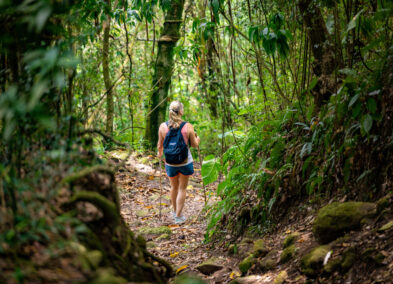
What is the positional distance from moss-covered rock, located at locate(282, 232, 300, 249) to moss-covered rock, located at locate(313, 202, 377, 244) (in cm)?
32

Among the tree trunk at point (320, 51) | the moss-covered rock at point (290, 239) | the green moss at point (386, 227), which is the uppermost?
the tree trunk at point (320, 51)

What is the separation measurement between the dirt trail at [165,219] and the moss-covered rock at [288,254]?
58cm

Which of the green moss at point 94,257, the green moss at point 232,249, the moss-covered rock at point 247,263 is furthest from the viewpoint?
the green moss at point 232,249

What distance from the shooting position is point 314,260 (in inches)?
105

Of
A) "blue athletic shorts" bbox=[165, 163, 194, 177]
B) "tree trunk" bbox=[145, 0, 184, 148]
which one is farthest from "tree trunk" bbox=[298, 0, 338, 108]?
"tree trunk" bbox=[145, 0, 184, 148]

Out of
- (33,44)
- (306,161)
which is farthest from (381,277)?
(33,44)

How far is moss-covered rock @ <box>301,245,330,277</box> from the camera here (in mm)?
2639

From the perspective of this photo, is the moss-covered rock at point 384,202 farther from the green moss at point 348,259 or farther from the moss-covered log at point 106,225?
the moss-covered log at point 106,225

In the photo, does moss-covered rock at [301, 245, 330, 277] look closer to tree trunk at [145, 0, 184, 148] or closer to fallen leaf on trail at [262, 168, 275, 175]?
fallen leaf on trail at [262, 168, 275, 175]

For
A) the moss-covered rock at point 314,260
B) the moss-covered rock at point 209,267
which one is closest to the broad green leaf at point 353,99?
the moss-covered rock at point 314,260

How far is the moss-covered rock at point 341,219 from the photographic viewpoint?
2820 mm

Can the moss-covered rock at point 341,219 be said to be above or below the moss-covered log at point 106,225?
below

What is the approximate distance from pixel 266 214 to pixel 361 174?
48.5 inches

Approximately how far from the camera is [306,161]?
3.65 m
